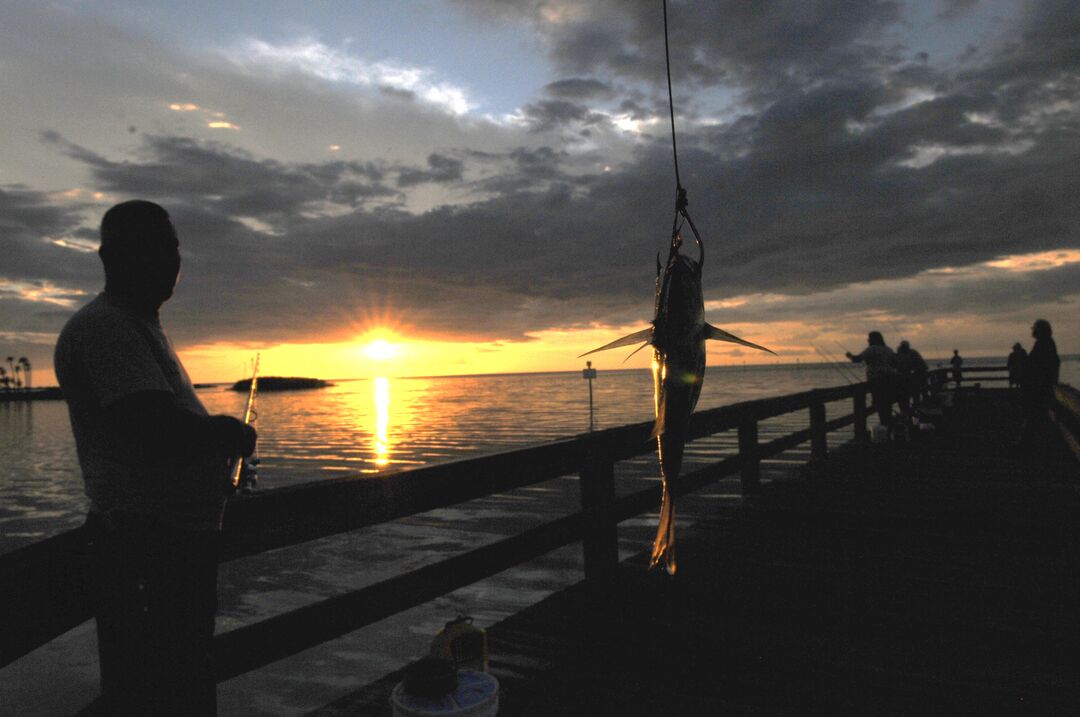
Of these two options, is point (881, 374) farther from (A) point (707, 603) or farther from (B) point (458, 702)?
(B) point (458, 702)

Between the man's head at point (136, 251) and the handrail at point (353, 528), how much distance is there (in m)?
0.80

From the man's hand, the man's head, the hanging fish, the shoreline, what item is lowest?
the shoreline

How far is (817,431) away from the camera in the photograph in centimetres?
1161

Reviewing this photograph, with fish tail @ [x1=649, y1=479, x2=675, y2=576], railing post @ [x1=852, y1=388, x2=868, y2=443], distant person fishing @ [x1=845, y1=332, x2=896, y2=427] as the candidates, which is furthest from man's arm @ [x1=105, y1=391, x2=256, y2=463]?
distant person fishing @ [x1=845, y1=332, x2=896, y2=427]

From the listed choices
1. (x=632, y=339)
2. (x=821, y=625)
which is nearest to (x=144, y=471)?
(x=632, y=339)

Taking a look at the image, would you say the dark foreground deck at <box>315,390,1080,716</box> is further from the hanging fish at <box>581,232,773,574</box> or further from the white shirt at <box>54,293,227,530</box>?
the hanging fish at <box>581,232,773,574</box>

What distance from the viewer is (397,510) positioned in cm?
334

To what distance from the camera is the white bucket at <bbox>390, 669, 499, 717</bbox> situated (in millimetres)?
2902

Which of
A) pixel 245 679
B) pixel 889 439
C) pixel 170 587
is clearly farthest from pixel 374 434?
pixel 170 587

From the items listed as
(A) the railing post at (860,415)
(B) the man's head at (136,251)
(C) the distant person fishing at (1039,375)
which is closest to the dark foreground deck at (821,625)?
(B) the man's head at (136,251)

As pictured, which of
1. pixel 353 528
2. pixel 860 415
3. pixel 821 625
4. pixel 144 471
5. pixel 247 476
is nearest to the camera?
pixel 144 471

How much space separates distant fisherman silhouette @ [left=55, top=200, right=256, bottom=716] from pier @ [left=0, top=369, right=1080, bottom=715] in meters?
0.21

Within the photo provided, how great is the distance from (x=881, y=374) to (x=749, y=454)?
29.3 ft

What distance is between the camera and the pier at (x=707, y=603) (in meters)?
2.90
